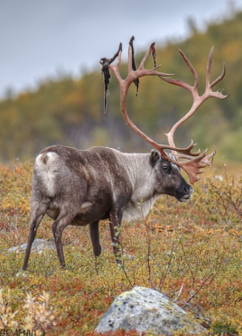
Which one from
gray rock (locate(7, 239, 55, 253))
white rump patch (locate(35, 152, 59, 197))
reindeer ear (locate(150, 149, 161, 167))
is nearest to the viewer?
white rump patch (locate(35, 152, 59, 197))

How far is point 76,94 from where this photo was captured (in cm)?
9481

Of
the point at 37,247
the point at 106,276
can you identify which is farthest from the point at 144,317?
the point at 37,247

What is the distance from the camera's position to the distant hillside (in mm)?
66875

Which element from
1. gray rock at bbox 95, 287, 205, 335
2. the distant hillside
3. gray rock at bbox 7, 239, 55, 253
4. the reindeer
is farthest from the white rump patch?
the distant hillside

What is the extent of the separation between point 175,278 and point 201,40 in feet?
277

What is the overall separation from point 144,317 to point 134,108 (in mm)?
71715

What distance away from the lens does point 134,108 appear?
77.9 metres

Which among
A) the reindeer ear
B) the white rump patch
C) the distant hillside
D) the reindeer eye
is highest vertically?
the white rump patch

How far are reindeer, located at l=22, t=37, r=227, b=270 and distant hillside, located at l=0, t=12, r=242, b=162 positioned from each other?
41.5 meters

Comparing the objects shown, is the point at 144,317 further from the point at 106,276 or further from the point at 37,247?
the point at 37,247

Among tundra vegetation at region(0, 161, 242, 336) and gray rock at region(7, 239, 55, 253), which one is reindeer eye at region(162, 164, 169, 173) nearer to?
tundra vegetation at region(0, 161, 242, 336)

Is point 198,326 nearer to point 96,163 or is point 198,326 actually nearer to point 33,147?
point 96,163

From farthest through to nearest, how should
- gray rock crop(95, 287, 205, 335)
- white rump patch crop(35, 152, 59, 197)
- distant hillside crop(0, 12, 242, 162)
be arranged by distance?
distant hillside crop(0, 12, 242, 162)
white rump patch crop(35, 152, 59, 197)
gray rock crop(95, 287, 205, 335)

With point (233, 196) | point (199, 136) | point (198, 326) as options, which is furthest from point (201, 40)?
point (198, 326)
